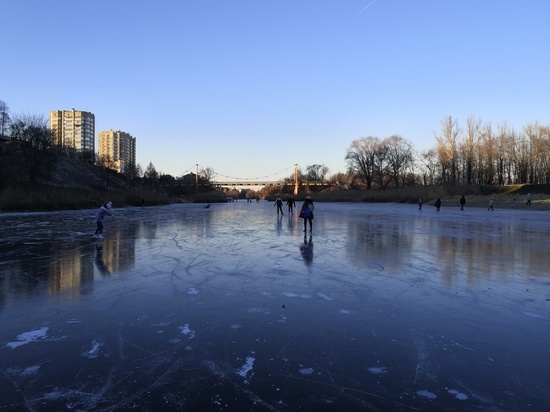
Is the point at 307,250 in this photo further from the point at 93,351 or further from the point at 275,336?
the point at 93,351

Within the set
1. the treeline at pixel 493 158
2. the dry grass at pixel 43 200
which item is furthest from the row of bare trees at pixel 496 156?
the dry grass at pixel 43 200

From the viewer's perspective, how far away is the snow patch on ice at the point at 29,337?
3.73 m

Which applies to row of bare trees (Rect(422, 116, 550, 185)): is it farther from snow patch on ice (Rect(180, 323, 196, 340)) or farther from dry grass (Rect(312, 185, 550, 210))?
snow patch on ice (Rect(180, 323, 196, 340))

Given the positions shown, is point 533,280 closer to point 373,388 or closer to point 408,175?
point 373,388

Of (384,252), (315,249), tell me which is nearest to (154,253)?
(315,249)

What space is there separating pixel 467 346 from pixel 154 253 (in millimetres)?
7679

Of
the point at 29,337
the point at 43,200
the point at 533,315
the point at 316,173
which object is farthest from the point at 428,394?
the point at 316,173

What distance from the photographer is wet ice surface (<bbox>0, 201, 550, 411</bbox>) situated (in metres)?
2.79

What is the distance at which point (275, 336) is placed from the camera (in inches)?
155

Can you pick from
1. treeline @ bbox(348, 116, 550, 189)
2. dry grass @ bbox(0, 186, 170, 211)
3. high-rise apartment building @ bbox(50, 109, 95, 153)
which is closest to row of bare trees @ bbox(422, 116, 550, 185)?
treeline @ bbox(348, 116, 550, 189)

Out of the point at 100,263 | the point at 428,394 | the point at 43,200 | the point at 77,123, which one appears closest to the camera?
the point at 428,394

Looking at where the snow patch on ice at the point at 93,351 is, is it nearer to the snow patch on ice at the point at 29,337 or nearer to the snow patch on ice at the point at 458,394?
the snow patch on ice at the point at 29,337

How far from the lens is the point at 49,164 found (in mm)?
53125

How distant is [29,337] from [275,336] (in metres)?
2.49
